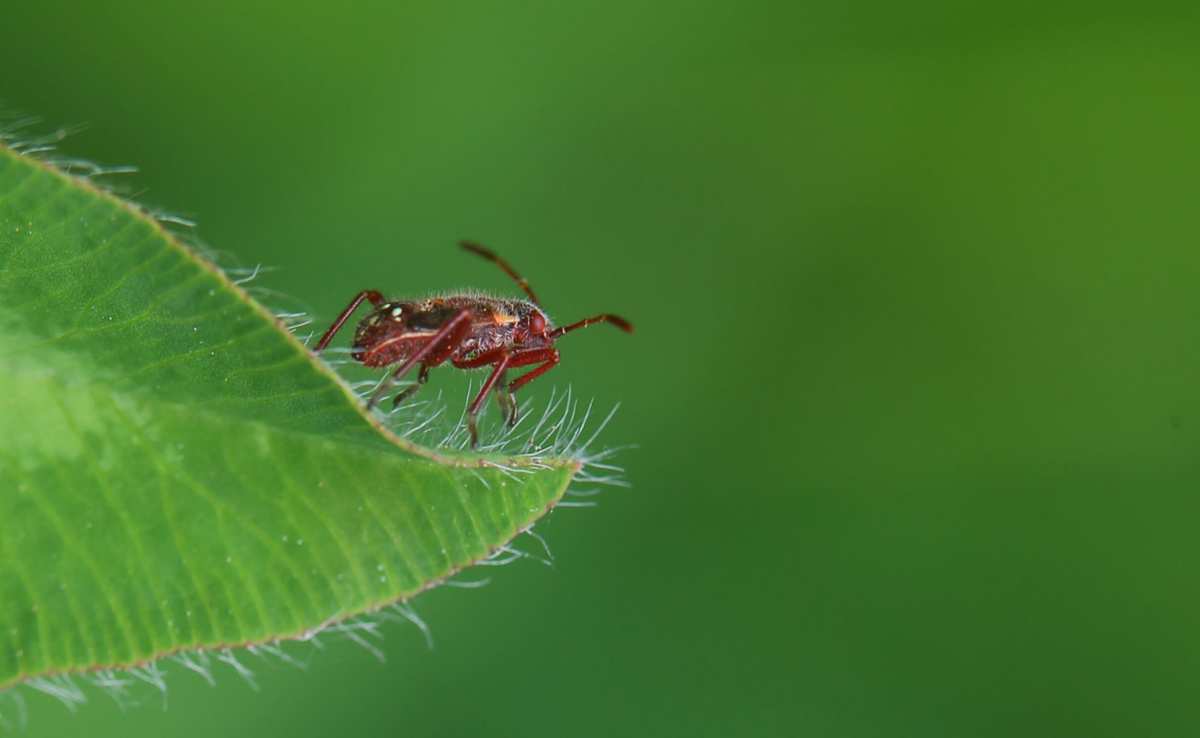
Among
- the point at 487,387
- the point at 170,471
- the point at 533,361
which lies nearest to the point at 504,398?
the point at 487,387

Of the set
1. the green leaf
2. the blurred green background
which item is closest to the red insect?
the blurred green background

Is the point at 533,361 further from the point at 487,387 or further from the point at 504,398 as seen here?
the point at 487,387

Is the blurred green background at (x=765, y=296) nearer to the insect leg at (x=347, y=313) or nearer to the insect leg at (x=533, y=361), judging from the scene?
the insect leg at (x=533, y=361)

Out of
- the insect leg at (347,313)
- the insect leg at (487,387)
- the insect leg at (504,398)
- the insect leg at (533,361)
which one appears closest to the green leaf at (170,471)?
the insect leg at (487,387)

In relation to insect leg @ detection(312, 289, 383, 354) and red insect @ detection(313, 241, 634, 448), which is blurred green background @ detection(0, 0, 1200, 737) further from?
insect leg @ detection(312, 289, 383, 354)

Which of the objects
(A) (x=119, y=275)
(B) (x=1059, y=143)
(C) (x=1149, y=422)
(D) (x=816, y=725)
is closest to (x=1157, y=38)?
(B) (x=1059, y=143)

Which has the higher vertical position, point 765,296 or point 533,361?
point 765,296

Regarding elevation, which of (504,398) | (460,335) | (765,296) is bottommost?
(504,398)

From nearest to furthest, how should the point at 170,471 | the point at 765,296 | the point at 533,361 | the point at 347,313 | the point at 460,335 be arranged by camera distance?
the point at 170,471 < the point at 347,313 < the point at 460,335 < the point at 533,361 < the point at 765,296
